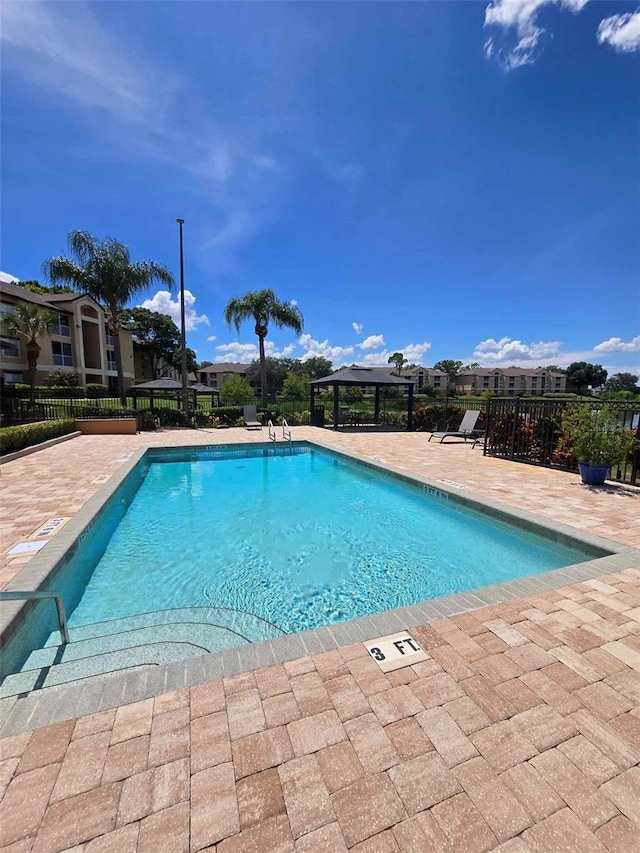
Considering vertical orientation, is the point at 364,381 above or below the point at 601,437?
above

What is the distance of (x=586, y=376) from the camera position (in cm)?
8631

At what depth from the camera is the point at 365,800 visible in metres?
1.42

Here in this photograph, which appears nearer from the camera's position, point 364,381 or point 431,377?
point 364,381

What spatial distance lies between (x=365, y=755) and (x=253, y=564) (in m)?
3.12

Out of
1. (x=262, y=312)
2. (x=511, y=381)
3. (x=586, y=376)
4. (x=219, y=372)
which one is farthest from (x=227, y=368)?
(x=586, y=376)

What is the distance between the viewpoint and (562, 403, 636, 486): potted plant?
6.36 metres

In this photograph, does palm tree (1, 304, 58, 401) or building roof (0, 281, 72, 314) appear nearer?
palm tree (1, 304, 58, 401)

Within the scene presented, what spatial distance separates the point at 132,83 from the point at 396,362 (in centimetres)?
7535

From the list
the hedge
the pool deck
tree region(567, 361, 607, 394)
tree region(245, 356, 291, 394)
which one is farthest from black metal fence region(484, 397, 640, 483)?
tree region(567, 361, 607, 394)

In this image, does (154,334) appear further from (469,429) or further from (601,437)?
(601,437)

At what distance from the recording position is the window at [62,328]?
28.3 meters

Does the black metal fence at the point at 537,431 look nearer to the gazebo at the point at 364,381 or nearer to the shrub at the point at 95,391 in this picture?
the gazebo at the point at 364,381

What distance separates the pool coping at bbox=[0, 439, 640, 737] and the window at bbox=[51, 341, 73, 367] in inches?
1182

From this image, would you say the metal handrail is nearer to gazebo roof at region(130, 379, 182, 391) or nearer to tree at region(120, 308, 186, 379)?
gazebo roof at region(130, 379, 182, 391)
